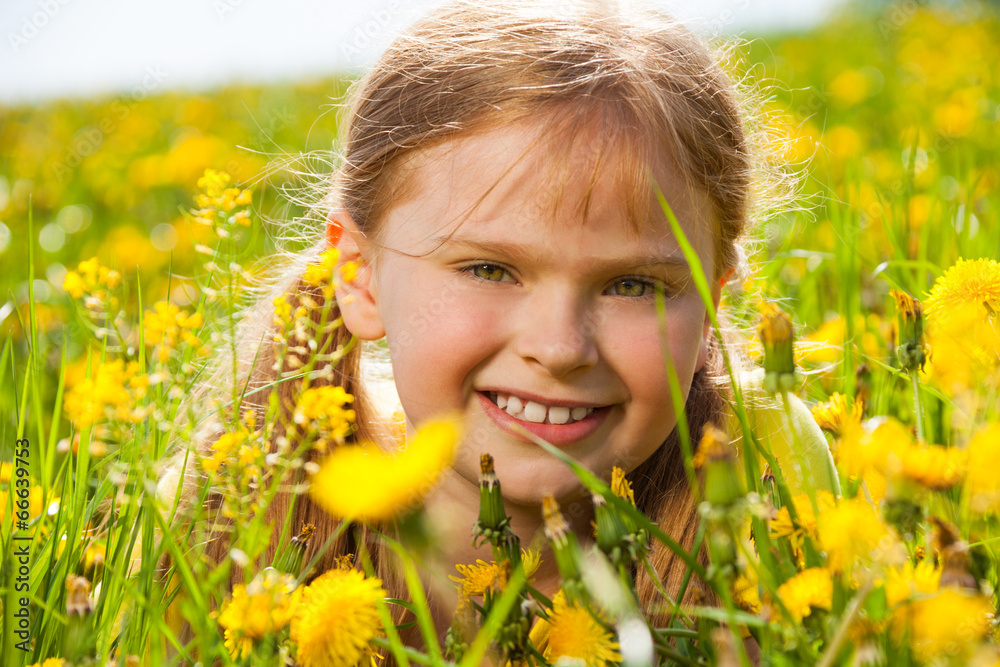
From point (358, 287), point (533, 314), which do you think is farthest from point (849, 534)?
point (358, 287)

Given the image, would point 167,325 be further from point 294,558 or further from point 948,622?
point 948,622

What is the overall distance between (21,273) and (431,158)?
1.97 m

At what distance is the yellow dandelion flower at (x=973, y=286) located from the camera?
3.69ft

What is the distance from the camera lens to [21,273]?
2.83 m

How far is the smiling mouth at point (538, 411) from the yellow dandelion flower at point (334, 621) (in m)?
0.53

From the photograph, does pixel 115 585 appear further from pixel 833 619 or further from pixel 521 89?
pixel 521 89

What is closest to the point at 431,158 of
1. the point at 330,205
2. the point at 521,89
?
the point at 521,89

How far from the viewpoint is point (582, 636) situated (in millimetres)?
786

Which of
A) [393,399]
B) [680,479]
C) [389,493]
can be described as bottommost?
[393,399]

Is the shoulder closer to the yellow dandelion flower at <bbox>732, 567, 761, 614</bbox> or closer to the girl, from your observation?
the girl

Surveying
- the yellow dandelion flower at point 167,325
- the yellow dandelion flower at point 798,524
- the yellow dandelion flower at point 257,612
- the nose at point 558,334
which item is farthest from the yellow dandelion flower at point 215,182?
the yellow dandelion flower at point 798,524

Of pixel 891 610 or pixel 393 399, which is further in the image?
pixel 393 399

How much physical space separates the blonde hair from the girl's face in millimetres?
51

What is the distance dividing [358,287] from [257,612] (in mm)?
846
